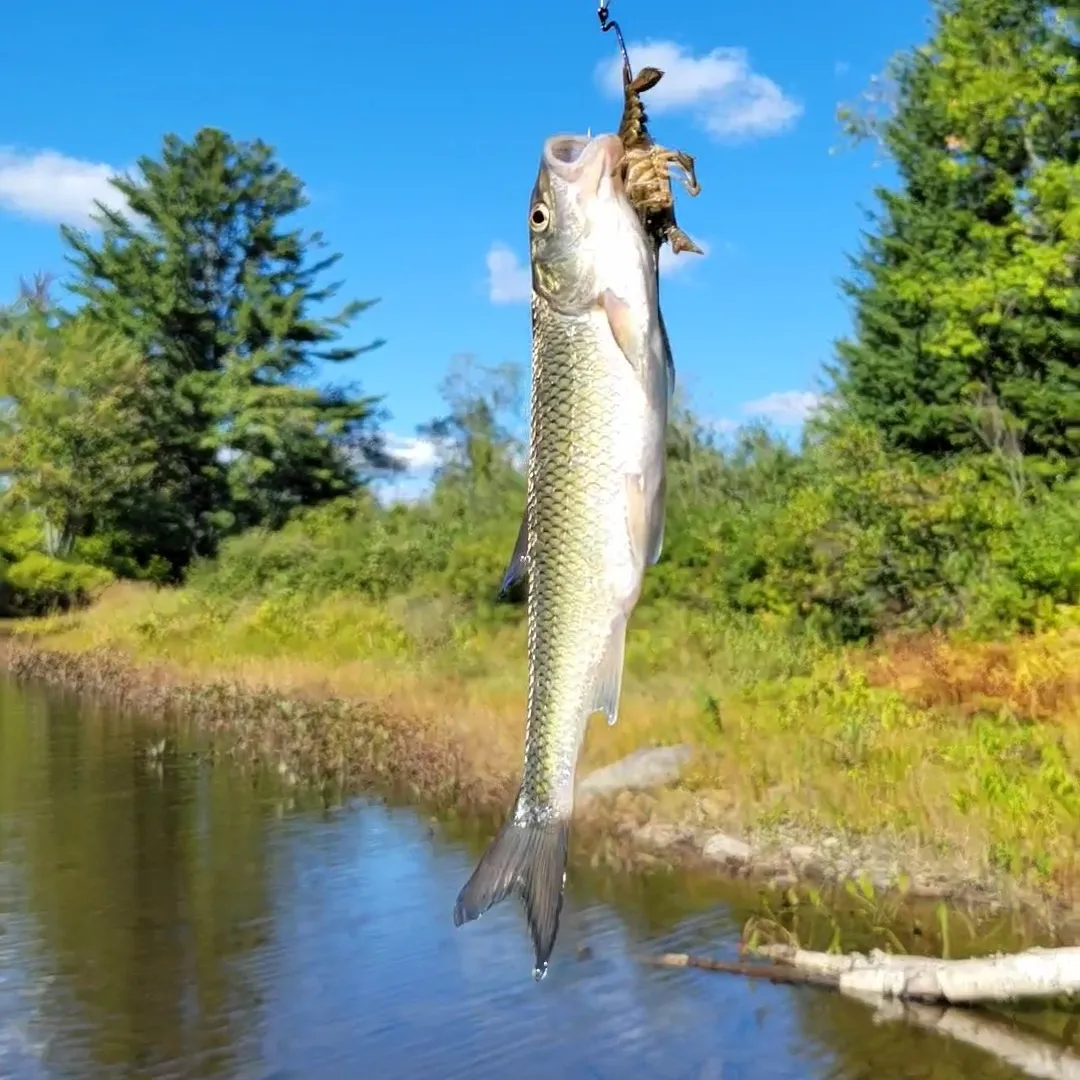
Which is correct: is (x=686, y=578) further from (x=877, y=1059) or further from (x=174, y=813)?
(x=877, y=1059)

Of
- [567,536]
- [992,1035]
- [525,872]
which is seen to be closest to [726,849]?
[992,1035]

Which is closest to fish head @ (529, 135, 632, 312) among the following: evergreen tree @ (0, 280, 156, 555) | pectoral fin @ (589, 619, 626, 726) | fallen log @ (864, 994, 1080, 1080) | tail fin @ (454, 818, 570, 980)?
pectoral fin @ (589, 619, 626, 726)

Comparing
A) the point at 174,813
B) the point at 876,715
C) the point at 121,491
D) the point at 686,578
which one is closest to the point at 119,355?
the point at 121,491

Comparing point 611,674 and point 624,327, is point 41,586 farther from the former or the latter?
point 624,327

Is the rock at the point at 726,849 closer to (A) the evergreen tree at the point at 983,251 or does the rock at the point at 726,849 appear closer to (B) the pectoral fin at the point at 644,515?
(B) the pectoral fin at the point at 644,515

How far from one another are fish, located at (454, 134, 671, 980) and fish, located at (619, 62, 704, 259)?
0.02 meters

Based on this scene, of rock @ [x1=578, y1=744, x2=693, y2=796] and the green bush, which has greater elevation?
the green bush

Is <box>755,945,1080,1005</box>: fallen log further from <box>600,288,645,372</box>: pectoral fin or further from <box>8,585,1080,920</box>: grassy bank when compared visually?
<box>600,288,645,372</box>: pectoral fin

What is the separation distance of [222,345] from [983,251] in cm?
2530

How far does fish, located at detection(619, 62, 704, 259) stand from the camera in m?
2.38

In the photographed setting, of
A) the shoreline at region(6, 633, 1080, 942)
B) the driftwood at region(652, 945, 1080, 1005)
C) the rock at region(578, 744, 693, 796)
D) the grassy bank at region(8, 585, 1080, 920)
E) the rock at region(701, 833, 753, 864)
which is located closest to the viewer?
the driftwood at region(652, 945, 1080, 1005)

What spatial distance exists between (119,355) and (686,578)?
23842 mm

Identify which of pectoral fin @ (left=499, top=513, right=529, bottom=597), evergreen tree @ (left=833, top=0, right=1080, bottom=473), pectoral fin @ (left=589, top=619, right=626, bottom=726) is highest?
evergreen tree @ (left=833, top=0, right=1080, bottom=473)

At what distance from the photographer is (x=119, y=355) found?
3841 cm
